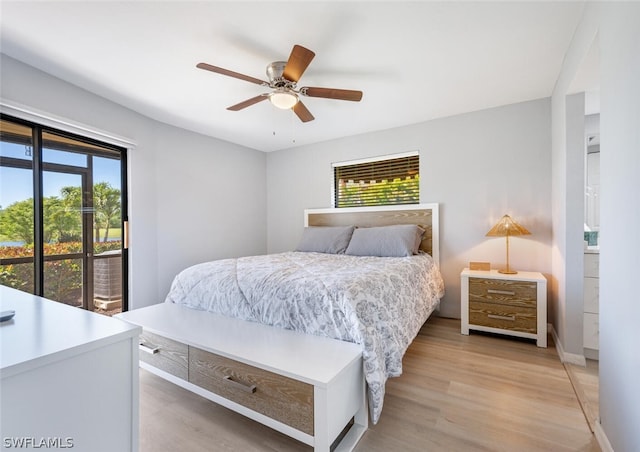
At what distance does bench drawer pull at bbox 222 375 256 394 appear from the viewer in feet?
4.74

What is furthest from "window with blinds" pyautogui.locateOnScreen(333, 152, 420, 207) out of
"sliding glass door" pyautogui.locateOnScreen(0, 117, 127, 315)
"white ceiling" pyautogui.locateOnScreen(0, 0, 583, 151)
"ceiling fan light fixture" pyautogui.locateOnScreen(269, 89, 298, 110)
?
"sliding glass door" pyautogui.locateOnScreen(0, 117, 127, 315)

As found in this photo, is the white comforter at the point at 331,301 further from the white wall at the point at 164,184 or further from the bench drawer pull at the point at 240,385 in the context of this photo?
the white wall at the point at 164,184

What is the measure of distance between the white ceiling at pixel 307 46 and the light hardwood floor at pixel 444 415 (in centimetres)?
235

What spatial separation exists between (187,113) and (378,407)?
3239mm

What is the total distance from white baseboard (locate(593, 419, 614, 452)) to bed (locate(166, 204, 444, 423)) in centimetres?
95

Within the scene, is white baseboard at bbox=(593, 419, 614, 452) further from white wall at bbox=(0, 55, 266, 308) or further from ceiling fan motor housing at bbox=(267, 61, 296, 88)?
white wall at bbox=(0, 55, 266, 308)

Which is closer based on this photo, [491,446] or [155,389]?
[491,446]

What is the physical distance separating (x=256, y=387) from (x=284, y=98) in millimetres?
1937

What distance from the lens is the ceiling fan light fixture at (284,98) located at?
2.11 meters

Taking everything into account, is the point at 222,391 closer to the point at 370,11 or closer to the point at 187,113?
the point at 370,11

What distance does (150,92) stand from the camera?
2.60m

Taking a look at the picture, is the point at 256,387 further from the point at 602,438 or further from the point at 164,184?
the point at 164,184

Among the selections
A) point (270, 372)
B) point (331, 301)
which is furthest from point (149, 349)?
point (331, 301)

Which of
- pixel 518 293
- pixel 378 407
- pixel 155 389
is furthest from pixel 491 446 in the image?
pixel 155 389
